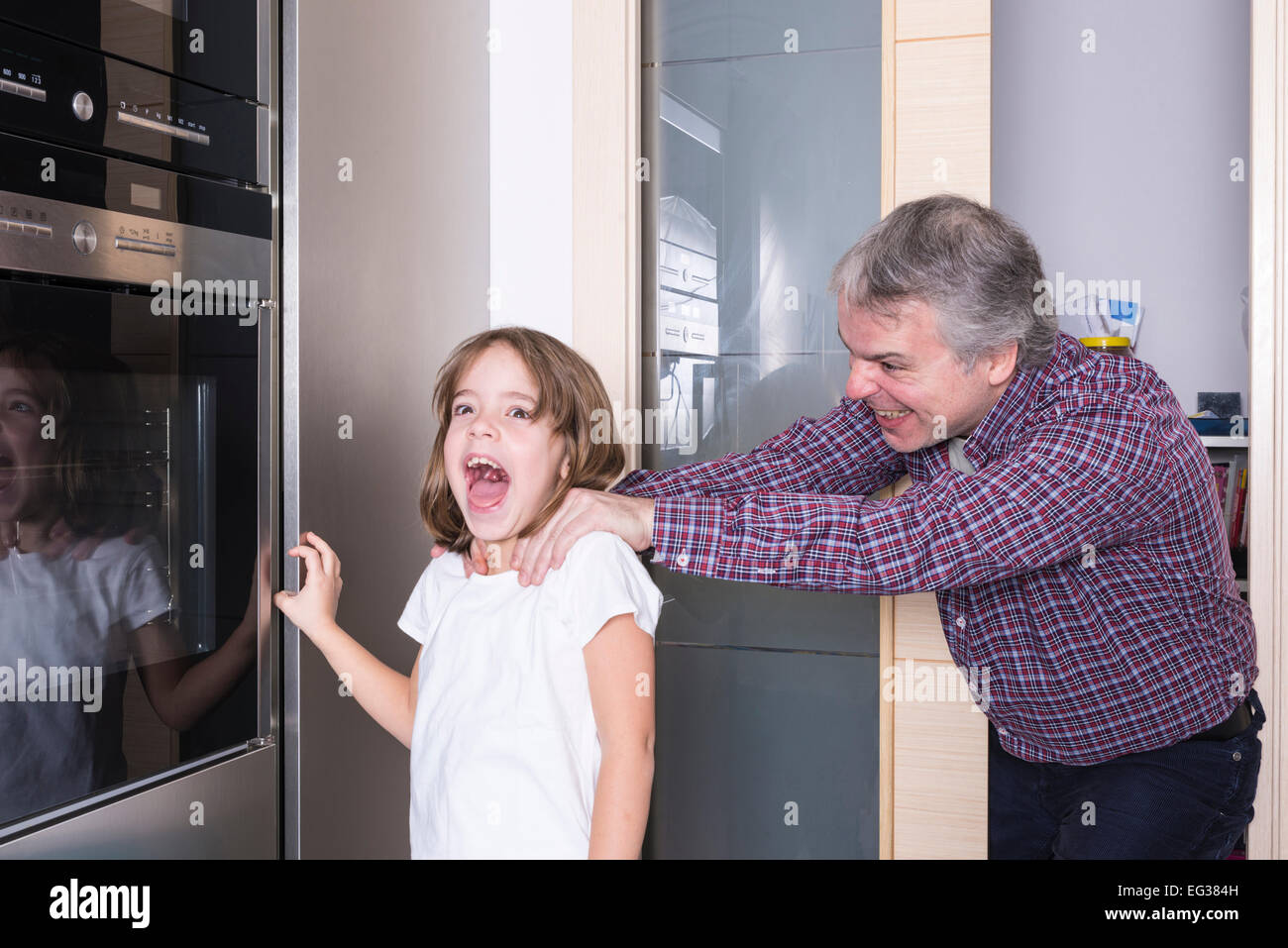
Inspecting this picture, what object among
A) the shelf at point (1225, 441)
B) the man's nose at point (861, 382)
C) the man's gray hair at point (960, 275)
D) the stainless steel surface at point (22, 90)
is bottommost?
the shelf at point (1225, 441)

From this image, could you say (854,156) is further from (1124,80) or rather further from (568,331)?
(1124,80)

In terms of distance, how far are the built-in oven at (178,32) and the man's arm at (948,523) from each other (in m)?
0.83

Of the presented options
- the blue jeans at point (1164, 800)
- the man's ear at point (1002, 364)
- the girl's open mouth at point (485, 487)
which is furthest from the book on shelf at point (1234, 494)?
the girl's open mouth at point (485, 487)

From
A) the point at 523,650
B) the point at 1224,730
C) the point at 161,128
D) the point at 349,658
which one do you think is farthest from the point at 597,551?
the point at 1224,730

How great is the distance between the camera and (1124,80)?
2811 mm

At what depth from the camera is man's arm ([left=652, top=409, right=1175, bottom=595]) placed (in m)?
1.25

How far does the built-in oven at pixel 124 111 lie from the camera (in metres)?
1.17

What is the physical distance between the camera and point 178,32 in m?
1.36

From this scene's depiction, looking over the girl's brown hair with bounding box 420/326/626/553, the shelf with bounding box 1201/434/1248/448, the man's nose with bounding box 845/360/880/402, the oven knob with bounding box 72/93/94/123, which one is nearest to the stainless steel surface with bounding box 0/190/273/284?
the oven knob with bounding box 72/93/94/123

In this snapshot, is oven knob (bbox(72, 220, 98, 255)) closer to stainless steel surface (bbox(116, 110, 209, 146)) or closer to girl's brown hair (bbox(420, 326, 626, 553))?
stainless steel surface (bbox(116, 110, 209, 146))

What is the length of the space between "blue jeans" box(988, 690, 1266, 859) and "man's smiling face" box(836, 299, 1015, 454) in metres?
0.52

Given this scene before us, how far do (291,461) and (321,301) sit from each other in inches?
9.3

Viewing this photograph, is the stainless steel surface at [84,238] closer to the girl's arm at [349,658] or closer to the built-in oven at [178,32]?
the built-in oven at [178,32]

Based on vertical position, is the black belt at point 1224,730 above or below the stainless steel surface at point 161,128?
below
